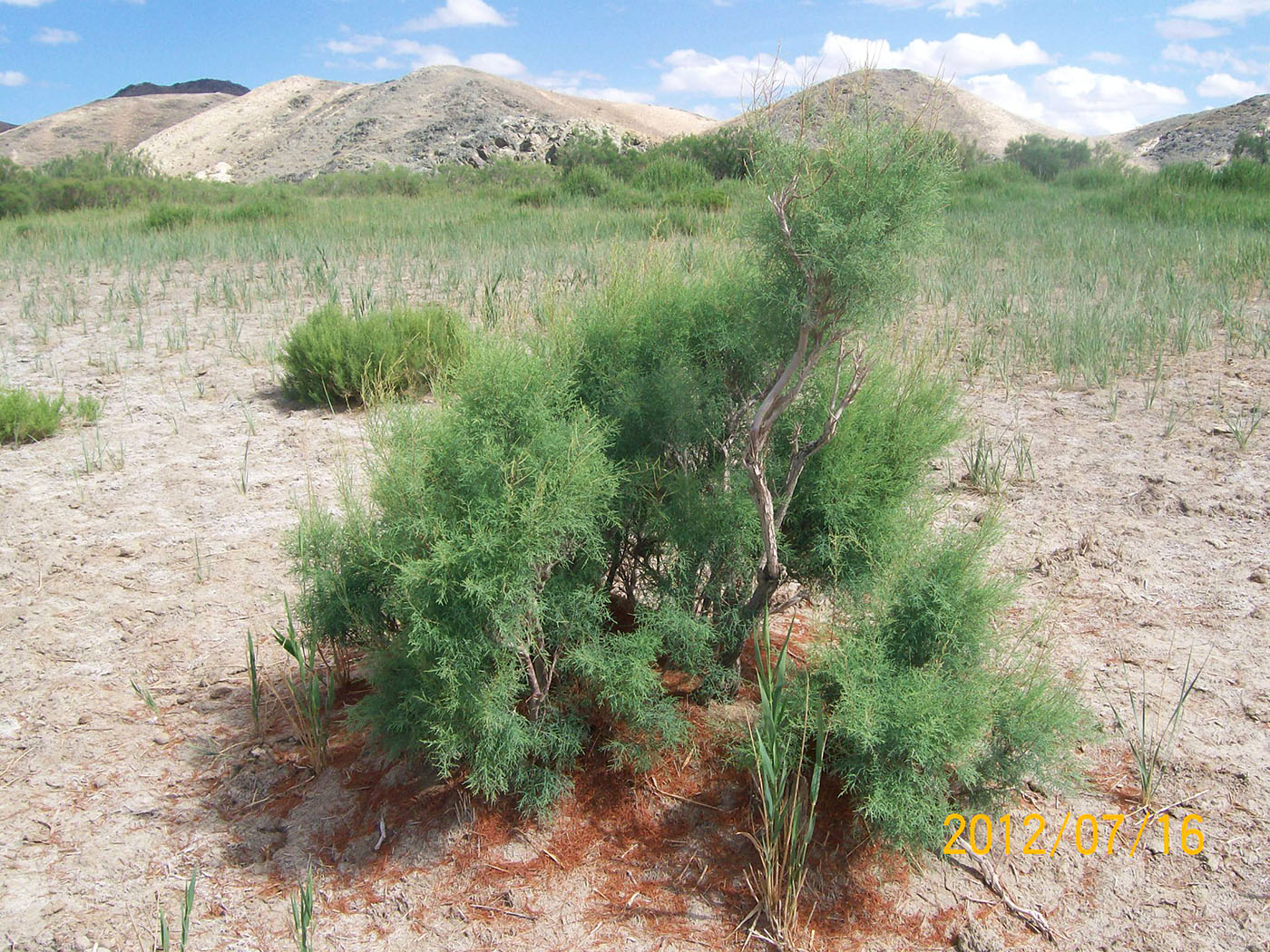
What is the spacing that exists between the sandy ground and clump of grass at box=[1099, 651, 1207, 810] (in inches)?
2.0

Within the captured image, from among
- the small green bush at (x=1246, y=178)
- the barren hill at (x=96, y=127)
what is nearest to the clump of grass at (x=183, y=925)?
the small green bush at (x=1246, y=178)

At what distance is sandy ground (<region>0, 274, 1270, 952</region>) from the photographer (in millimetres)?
2588

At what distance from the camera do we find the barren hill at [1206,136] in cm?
3434

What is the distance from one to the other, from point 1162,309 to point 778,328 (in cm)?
637

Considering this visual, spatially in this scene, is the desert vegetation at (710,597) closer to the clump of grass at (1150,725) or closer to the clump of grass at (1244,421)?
the clump of grass at (1150,725)

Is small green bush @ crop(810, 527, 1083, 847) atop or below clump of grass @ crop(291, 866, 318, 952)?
atop

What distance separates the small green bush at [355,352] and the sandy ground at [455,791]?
3.39 ft

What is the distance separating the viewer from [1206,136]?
3641cm

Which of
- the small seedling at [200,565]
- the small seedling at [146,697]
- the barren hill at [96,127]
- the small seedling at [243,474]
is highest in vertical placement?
the barren hill at [96,127]

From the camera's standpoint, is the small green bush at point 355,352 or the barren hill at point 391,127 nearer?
the small green bush at point 355,352

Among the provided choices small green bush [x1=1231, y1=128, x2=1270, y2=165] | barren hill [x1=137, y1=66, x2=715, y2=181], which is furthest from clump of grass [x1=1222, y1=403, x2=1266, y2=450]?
barren hill [x1=137, y1=66, x2=715, y2=181]

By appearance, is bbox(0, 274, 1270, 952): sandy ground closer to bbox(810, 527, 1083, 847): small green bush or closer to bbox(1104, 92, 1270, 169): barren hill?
bbox(810, 527, 1083, 847): small green bush

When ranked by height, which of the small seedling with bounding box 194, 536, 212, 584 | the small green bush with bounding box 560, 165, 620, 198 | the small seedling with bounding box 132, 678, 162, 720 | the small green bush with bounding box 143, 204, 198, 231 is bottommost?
the small seedling with bounding box 132, 678, 162, 720

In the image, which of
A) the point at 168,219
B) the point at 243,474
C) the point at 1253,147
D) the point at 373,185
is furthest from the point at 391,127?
the point at 243,474
